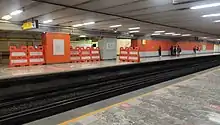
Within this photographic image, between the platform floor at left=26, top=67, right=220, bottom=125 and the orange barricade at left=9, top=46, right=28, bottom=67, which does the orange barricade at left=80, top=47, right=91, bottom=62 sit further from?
the platform floor at left=26, top=67, right=220, bottom=125

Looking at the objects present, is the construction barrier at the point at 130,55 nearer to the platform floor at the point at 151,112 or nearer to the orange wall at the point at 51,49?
the orange wall at the point at 51,49

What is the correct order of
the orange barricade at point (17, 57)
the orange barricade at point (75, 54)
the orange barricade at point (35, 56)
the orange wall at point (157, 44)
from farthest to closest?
1. the orange wall at point (157, 44)
2. the orange barricade at point (75, 54)
3. the orange barricade at point (35, 56)
4. the orange barricade at point (17, 57)

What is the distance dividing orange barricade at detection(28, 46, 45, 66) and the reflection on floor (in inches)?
358

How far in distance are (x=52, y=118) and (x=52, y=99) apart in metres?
2.52

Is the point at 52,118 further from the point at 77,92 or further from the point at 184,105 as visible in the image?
the point at 77,92

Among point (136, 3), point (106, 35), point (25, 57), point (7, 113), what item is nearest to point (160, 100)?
point (7, 113)

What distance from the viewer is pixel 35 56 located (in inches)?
→ 482

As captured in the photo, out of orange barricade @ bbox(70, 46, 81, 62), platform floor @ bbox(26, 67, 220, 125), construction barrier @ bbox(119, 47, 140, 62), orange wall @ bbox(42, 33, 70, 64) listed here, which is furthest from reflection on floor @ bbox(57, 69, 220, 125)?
orange barricade @ bbox(70, 46, 81, 62)

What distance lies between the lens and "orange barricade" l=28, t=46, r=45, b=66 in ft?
38.8

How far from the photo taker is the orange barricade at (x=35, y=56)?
465 inches

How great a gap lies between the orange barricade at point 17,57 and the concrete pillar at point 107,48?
7.55 m

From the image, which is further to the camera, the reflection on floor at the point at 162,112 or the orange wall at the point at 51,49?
the orange wall at the point at 51,49

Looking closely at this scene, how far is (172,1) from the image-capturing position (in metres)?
7.09

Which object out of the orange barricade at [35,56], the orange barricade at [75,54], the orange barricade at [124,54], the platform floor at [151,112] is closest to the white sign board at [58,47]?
the orange barricade at [75,54]
